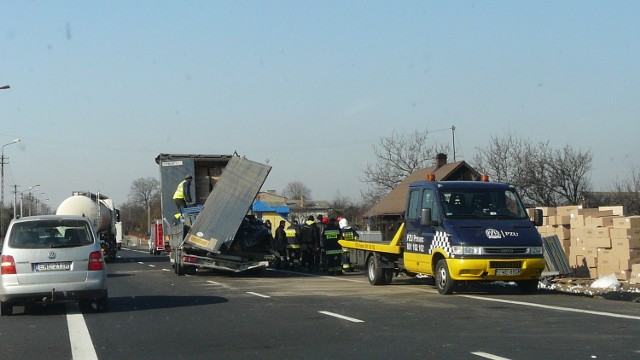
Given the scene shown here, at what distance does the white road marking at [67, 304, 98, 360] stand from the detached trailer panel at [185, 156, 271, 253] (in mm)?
8338

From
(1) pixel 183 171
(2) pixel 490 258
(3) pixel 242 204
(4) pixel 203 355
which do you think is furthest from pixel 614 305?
(1) pixel 183 171

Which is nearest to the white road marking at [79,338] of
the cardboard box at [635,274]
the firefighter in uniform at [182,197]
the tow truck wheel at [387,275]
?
the tow truck wheel at [387,275]

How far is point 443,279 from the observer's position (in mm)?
16438

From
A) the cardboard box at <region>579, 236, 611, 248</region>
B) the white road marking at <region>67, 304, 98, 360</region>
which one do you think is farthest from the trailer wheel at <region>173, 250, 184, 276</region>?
the cardboard box at <region>579, 236, 611, 248</region>

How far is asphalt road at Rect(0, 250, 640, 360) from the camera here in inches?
374

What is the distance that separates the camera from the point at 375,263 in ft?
64.5

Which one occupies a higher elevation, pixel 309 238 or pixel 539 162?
pixel 539 162

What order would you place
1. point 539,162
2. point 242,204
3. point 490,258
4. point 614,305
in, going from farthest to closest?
1. point 539,162
2. point 242,204
3. point 490,258
4. point 614,305

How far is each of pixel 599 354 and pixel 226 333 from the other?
4898 millimetres

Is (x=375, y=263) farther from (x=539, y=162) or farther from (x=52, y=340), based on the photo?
(x=539, y=162)

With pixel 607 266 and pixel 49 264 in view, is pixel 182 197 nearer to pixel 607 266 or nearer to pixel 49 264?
pixel 49 264

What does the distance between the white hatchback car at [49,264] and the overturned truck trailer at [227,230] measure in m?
8.97

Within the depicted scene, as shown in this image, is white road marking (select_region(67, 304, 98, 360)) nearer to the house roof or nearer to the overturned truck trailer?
the overturned truck trailer

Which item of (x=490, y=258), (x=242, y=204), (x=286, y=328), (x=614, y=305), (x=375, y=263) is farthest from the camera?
(x=242, y=204)
